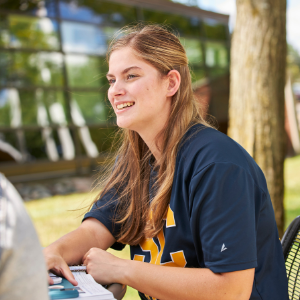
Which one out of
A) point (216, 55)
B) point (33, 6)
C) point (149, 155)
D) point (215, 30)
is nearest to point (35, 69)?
point (33, 6)

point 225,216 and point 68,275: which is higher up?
point 225,216

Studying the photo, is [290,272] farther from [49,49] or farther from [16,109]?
[49,49]

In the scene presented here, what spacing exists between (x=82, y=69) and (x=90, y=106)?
102cm

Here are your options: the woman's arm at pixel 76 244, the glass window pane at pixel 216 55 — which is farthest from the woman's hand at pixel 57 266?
the glass window pane at pixel 216 55

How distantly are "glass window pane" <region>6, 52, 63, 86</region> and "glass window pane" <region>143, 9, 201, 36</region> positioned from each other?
321 centimetres

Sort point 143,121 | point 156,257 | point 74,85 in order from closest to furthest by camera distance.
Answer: point 156,257 → point 143,121 → point 74,85

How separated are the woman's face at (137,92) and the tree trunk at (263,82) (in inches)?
70.8

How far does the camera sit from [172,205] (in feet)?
4.77

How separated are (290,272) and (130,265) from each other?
0.86m

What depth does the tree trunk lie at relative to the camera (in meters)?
3.26

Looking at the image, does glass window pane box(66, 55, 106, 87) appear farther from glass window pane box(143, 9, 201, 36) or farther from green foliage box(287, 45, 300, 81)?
green foliage box(287, 45, 300, 81)

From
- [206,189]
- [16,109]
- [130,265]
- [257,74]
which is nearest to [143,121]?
[206,189]

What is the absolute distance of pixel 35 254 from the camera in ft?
2.21

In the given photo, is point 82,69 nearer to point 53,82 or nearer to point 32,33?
point 53,82
